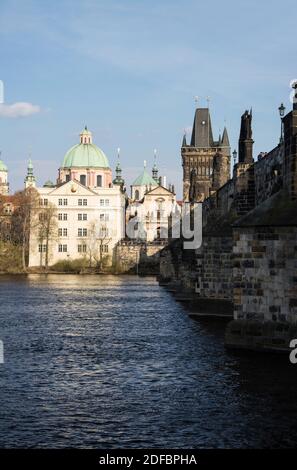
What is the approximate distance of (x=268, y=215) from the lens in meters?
23.4

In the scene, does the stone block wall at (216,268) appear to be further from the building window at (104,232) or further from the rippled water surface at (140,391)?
the building window at (104,232)

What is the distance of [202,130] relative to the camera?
165 m

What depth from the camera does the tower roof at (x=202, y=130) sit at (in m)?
164

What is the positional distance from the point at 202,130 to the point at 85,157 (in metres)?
27.4

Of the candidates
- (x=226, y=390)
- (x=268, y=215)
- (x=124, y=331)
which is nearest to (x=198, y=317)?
(x=124, y=331)

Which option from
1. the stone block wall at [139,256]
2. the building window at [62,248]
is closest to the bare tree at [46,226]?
the building window at [62,248]

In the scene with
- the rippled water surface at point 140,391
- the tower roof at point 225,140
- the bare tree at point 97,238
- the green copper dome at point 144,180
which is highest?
the tower roof at point 225,140

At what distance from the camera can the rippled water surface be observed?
13258 millimetres

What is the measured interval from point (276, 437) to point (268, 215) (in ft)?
36.6

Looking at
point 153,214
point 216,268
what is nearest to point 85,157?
point 153,214

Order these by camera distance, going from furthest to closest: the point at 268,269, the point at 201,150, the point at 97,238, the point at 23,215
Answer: the point at 201,150, the point at 97,238, the point at 23,215, the point at 268,269

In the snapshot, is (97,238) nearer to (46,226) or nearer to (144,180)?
(46,226)

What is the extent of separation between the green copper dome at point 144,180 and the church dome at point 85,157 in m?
28.5
